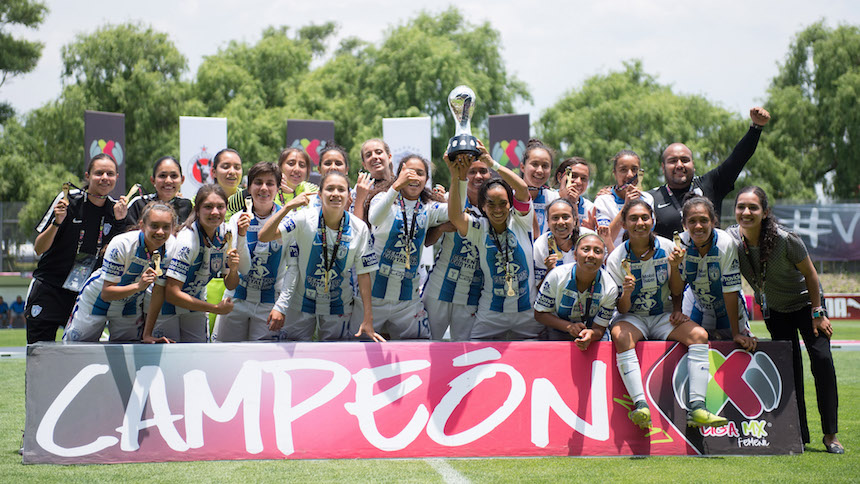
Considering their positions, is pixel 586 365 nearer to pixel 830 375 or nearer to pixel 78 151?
pixel 830 375

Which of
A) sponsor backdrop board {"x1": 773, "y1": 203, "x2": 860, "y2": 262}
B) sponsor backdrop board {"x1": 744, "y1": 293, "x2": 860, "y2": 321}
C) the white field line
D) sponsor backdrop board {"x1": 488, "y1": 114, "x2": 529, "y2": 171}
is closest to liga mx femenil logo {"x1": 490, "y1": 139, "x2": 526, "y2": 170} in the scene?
sponsor backdrop board {"x1": 488, "y1": 114, "x2": 529, "y2": 171}

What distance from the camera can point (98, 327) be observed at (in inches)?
201

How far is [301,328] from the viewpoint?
18.1 feet

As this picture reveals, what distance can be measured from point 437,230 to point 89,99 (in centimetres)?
2789

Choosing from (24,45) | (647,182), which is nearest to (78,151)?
(24,45)

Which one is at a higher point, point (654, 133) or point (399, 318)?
point (654, 133)

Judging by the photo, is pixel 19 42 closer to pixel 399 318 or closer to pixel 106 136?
pixel 106 136

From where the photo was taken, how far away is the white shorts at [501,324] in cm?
541

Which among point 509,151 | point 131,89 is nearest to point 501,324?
point 509,151

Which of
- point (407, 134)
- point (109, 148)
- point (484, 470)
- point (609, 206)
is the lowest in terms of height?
point (484, 470)

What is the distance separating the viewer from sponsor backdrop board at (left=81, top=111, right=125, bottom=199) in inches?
622

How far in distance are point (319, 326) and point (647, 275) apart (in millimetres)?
2355

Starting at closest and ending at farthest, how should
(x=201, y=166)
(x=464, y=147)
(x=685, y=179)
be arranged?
(x=464, y=147), (x=685, y=179), (x=201, y=166)

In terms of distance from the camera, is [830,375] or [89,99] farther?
[89,99]
